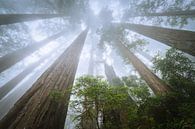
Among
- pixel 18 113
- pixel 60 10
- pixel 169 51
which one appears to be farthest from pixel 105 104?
pixel 60 10

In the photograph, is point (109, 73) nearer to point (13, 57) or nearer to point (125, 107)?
point (13, 57)

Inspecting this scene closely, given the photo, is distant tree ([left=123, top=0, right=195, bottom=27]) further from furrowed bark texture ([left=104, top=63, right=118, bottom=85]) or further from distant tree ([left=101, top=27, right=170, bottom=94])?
furrowed bark texture ([left=104, top=63, right=118, bottom=85])

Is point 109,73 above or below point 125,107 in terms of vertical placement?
below

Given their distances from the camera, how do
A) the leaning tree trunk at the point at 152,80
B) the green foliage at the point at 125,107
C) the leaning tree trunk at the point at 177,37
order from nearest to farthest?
1. the green foliage at the point at 125,107
2. the leaning tree trunk at the point at 152,80
3. the leaning tree trunk at the point at 177,37

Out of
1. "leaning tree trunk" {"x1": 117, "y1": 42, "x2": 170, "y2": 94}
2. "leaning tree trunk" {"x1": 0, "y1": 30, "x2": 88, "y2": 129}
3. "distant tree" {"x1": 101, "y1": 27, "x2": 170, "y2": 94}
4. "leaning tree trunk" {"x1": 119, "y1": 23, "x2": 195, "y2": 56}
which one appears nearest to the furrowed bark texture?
"distant tree" {"x1": 101, "y1": 27, "x2": 170, "y2": 94}

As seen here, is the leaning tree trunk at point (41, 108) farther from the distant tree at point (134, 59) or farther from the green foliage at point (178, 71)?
the green foliage at point (178, 71)

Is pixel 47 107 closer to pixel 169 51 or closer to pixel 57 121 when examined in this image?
pixel 57 121

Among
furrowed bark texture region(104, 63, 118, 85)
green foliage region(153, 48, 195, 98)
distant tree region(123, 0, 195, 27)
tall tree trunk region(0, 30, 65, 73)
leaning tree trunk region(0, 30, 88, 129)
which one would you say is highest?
distant tree region(123, 0, 195, 27)

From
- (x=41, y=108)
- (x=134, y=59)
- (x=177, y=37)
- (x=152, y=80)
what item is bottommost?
(x=152, y=80)

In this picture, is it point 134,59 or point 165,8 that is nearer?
point 134,59

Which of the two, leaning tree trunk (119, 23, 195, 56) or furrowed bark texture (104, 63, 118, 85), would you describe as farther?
furrowed bark texture (104, 63, 118, 85)

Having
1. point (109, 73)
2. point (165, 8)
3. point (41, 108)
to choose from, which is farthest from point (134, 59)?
point (165, 8)

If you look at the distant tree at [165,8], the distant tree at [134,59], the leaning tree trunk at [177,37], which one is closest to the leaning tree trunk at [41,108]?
the distant tree at [134,59]

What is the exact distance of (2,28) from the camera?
13258 mm
